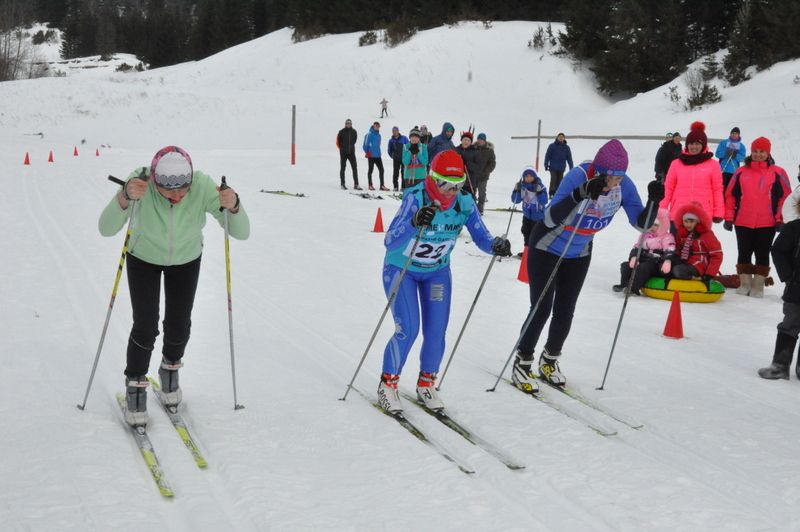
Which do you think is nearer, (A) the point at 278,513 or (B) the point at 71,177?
(A) the point at 278,513

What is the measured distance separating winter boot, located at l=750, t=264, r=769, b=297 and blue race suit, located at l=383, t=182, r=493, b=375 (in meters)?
5.68

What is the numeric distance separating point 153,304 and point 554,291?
2.88m

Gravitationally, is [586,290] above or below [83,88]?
below

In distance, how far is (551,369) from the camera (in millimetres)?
5953

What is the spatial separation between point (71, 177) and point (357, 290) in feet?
41.0

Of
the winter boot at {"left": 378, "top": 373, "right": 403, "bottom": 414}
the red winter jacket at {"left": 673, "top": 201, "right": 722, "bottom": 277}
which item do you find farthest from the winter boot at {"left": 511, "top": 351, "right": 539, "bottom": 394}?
the red winter jacket at {"left": 673, "top": 201, "right": 722, "bottom": 277}

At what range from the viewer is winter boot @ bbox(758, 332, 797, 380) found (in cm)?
639

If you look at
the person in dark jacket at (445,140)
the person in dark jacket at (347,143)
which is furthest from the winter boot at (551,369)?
the person in dark jacket at (347,143)

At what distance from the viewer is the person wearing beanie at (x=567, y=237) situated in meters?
5.22

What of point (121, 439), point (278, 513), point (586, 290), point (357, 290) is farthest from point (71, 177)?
point (278, 513)

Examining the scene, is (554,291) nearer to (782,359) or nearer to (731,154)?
(782,359)

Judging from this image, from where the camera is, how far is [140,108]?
39094 millimetres

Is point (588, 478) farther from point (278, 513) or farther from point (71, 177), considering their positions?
point (71, 177)

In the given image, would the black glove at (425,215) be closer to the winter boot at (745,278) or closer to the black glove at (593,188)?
the black glove at (593,188)
